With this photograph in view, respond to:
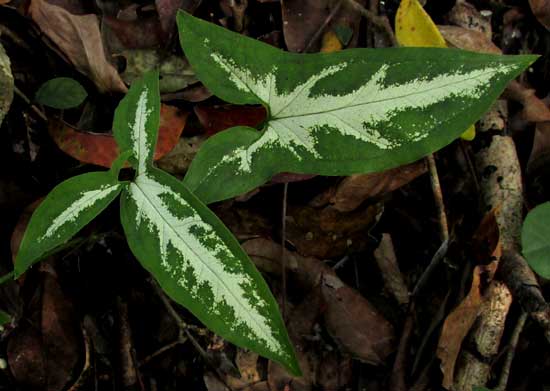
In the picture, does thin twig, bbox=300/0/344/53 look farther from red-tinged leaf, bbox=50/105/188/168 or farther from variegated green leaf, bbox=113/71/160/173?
variegated green leaf, bbox=113/71/160/173

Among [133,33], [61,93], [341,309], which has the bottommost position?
[341,309]

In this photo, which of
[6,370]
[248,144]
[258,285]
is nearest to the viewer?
[258,285]

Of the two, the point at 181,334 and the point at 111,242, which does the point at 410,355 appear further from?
the point at 111,242

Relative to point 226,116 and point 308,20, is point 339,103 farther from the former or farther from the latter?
point 308,20

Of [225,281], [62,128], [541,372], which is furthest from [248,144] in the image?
[541,372]

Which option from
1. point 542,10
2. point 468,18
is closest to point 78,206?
point 468,18

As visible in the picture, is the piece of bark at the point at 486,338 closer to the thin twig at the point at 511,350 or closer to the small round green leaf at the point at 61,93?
the thin twig at the point at 511,350

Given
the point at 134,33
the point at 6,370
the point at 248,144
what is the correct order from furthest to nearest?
the point at 134,33
the point at 6,370
the point at 248,144

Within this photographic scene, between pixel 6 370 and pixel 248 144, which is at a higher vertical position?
pixel 248 144
